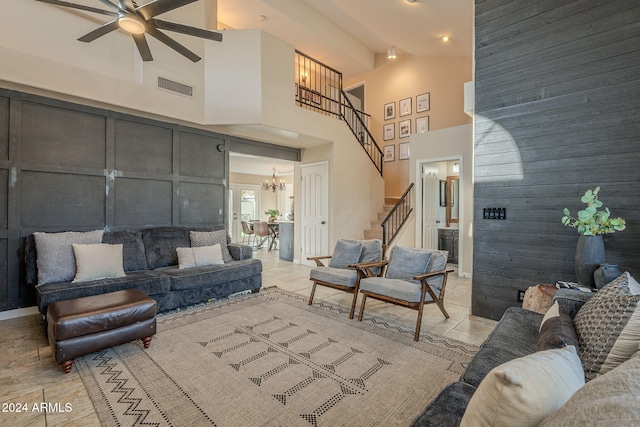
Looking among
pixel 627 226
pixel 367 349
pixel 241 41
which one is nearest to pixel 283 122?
pixel 241 41

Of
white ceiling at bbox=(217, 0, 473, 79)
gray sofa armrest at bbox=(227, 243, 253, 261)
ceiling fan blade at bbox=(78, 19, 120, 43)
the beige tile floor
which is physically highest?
white ceiling at bbox=(217, 0, 473, 79)

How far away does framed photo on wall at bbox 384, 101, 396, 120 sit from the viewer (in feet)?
26.5

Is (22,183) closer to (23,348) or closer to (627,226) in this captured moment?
(23,348)

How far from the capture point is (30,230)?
353 cm

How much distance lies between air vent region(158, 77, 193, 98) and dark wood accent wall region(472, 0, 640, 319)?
3.88 m

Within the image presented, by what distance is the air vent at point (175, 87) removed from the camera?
4.16m

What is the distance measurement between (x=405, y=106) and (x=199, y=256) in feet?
20.9

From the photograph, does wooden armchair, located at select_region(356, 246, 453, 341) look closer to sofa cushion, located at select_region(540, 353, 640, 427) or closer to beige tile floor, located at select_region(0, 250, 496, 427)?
beige tile floor, located at select_region(0, 250, 496, 427)

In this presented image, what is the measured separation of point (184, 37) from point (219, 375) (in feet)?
14.5

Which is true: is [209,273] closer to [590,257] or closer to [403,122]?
[590,257]

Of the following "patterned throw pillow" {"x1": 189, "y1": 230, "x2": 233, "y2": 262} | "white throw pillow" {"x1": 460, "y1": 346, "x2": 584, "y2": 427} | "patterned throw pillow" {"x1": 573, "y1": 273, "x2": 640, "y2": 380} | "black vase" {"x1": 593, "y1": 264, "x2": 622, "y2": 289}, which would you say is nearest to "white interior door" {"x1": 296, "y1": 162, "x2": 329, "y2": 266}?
"patterned throw pillow" {"x1": 189, "y1": 230, "x2": 233, "y2": 262}

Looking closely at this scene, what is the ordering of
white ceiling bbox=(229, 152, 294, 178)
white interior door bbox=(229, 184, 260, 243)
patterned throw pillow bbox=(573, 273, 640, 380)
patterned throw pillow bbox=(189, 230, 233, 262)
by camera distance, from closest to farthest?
1. patterned throw pillow bbox=(573, 273, 640, 380)
2. patterned throw pillow bbox=(189, 230, 233, 262)
3. white ceiling bbox=(229, 152, 294, 178)
4. white interior door bbox=(229, 184, 260, 243)

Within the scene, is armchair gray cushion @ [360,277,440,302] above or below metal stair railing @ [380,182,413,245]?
below

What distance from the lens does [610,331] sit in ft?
4.33
